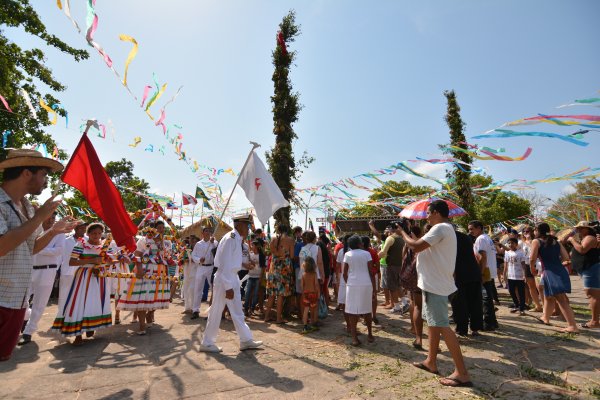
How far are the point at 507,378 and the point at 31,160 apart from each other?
5219 millimetres

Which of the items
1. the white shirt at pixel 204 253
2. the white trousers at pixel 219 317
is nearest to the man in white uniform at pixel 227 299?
the white trousers at pixel 219 317

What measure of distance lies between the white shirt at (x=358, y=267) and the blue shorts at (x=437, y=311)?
1.63 m

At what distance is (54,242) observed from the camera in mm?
6039

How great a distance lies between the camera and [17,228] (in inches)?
81.4

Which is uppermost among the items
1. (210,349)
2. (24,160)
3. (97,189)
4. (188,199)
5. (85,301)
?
(188,199)

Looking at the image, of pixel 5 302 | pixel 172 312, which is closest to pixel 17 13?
pixel 172 312

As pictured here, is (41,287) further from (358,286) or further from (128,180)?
(128,180)

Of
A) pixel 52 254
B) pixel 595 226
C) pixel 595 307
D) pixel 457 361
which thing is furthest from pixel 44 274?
pixel 595 226

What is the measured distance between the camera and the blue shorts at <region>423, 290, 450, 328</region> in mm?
3889

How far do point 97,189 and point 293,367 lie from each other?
10.9 ft

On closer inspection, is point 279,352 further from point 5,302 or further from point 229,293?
point 5,302

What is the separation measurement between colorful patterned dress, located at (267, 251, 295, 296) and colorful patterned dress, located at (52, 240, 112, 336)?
3066 mm

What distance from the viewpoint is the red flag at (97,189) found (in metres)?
4.00

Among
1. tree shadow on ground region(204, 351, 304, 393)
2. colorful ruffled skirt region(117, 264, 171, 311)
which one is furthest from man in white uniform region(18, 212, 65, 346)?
tree shadow on ground region(204, 351, 304, 393)
